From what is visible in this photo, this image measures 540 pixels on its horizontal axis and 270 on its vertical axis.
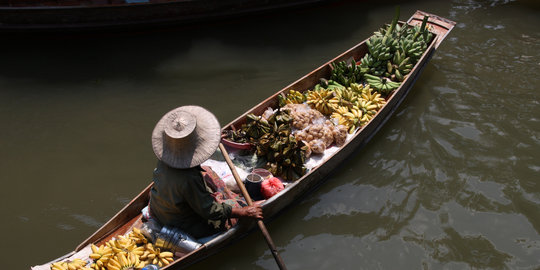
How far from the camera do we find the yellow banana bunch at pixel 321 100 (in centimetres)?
640

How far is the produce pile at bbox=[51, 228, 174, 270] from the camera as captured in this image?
3955mm

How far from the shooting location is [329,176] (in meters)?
6.04

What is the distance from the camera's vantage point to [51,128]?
7.02m

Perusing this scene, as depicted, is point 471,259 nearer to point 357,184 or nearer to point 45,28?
point 357,184

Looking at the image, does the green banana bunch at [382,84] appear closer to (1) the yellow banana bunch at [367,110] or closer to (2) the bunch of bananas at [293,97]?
(1) the yellow banana bunch at [367,110]

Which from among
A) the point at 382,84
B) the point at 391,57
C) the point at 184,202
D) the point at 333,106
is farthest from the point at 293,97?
the point at 184,202

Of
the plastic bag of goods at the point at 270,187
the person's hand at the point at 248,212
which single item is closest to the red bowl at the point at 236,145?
the plastic bag of goods at the point at 270,187

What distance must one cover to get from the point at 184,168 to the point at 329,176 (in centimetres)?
299

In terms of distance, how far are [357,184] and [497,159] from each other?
101 inches

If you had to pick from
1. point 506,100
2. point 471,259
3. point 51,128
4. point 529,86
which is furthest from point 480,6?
point 51,128

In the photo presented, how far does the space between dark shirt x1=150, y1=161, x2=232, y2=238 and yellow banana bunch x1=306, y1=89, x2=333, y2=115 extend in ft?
9.37

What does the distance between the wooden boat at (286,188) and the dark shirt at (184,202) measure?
1.05 ft

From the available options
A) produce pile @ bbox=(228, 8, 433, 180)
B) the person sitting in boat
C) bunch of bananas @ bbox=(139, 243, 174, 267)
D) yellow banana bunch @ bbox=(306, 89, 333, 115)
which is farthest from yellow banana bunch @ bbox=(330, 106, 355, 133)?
bunch of bananas @ bbox=(139, 243, 174, 267)

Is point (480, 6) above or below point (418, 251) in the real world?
above
